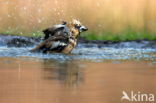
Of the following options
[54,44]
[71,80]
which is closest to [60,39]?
[54,44]

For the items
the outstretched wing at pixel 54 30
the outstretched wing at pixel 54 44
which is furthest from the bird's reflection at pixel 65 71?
the outstretched wing at pixel 54 30

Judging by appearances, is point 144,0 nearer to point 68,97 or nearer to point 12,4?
point 12,4

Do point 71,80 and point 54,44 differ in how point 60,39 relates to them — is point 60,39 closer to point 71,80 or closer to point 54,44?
point 54,44

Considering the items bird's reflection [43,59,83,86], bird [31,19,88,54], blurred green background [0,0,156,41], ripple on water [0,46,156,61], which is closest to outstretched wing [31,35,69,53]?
bird [31,19,88,54]

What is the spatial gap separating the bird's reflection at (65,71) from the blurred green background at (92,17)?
617 cm

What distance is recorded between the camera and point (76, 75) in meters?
11.8

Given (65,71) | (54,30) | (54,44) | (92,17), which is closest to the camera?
(65,71)

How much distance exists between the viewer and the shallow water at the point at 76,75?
29.8 feet

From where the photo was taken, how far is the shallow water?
358 inches

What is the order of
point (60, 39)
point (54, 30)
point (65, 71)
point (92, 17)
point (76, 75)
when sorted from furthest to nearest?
point (92, 17), point (54, 30), point (60, 39), point (65, 71), point (76, 75)

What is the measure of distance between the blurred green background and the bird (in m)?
3.09

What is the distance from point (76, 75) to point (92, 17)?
33.5 feet

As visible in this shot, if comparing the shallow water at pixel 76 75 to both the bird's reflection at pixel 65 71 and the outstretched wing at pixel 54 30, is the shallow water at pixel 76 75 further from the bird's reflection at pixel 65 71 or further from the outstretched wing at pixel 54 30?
the outstretched wing at pixel 54 30

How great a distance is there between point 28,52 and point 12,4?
6417mm
